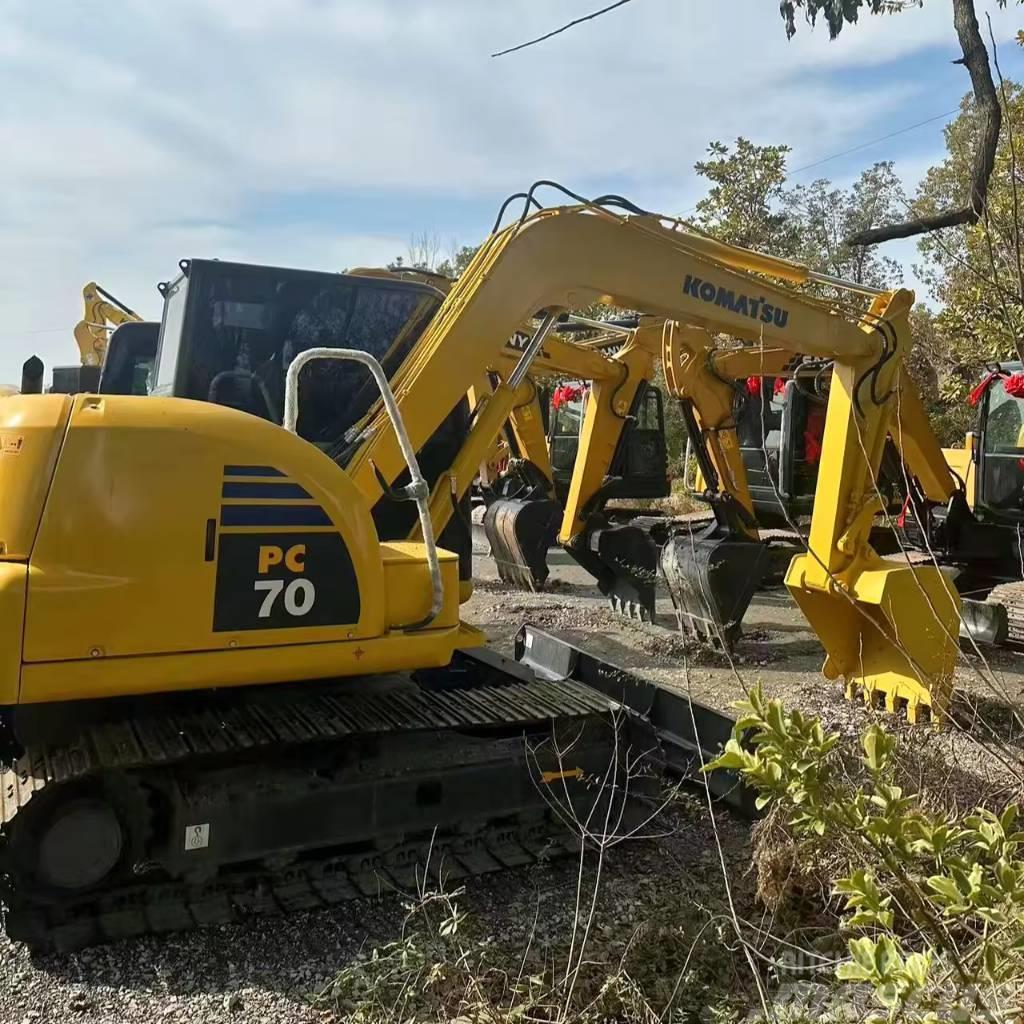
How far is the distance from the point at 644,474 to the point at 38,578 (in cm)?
1050

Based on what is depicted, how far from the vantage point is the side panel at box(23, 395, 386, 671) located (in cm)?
317

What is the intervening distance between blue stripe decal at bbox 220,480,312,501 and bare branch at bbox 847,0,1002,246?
8.26 ft

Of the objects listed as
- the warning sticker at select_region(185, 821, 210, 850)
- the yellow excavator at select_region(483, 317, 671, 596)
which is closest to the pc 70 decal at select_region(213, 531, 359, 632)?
the warning sticker at select_region(185, 821, 210, 850)

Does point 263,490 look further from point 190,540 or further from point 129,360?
point 129,360

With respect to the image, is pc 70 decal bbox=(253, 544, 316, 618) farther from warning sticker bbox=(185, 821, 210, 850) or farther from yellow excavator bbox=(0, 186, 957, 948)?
warning sticker bbox=(185, 821, 210, 850)

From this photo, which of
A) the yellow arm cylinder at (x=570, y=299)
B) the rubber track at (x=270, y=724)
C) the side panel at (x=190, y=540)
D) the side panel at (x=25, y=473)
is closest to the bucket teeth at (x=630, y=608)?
the yellow arm cylinder at (x=570, y=299)

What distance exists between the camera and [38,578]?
3111 millimetres

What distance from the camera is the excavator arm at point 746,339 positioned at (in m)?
4.34

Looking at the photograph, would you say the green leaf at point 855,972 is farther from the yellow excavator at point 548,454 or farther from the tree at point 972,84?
Result: the yellow excavator at point 548,454

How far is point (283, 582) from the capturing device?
346 cm

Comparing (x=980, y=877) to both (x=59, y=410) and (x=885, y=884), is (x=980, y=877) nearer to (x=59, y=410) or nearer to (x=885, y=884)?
(x=885, y=884)

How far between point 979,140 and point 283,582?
4.94 m

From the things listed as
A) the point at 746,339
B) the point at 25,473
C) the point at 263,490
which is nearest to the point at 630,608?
the point at 746,339

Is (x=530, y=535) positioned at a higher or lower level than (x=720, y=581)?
higher
